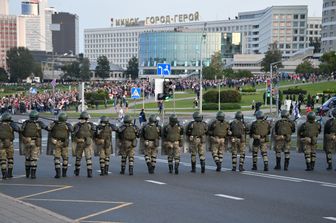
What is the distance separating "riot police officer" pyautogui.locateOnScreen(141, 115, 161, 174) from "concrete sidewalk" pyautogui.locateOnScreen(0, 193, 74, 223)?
575 cm

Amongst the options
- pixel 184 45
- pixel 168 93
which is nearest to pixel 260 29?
pixel 184 45

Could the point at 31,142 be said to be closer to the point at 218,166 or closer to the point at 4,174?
the point at 4,174

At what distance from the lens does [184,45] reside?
17250 centimetres

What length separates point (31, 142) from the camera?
51.5 feet

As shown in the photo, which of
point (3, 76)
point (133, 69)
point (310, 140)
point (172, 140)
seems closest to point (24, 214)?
point (172, 140)

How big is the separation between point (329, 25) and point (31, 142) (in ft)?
377

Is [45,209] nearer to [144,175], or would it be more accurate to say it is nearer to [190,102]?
[144,175]

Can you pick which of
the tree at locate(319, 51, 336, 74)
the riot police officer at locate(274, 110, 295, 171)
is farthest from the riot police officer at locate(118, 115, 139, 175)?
the tree at locate(319, 51, 336, 74)

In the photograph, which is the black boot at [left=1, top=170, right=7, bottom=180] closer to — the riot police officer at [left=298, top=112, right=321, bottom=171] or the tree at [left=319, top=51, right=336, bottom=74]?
the riot police officer at [left=298, top=112, right=321, bottom=171]

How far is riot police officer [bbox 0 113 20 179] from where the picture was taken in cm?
1550

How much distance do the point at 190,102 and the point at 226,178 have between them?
45.3 metres

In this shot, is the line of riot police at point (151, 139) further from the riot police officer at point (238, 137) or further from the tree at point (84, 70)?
the tree at point (84, 70)

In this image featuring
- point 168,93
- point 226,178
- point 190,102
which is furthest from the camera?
point 190,102

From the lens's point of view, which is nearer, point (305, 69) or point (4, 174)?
point (4, 174)
